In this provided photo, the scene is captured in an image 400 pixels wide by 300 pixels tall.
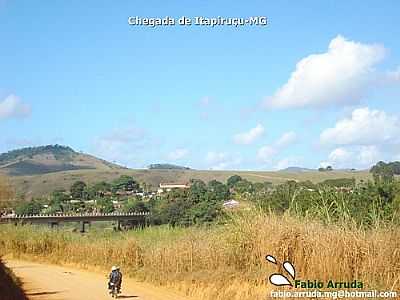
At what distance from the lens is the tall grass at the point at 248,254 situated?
36.0 ft

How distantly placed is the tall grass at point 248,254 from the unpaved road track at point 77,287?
0.62 metres

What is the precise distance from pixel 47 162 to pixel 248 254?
16340 cm

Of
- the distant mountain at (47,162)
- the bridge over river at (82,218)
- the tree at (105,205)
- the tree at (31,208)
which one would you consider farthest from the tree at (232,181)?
the distant mountain at (47,162)

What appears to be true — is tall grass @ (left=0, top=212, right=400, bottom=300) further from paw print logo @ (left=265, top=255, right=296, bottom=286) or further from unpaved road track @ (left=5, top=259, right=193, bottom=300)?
unpaved road track @ (left=5, top=259, right=193, bottom=300)

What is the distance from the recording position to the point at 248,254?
1473 cm

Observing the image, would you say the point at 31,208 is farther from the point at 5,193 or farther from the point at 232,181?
the point at 5,193

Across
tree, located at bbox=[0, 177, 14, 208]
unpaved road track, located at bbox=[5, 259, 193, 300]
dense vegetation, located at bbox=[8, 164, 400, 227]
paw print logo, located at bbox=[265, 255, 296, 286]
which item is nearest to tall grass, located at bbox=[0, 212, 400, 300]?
paw print logo, located at bbox=[265, 255, 296, 286]

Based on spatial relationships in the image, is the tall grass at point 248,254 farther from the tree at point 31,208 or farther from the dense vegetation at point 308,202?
the tree at point 31,208

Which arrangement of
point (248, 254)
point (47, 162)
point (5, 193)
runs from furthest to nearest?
point (47, 162)
point (5, 193)
point (248, 254)

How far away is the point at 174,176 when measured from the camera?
115312 mm

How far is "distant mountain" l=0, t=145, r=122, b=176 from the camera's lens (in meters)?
152

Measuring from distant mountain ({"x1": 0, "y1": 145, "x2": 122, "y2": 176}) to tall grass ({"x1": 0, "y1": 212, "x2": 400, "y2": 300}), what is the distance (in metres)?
123

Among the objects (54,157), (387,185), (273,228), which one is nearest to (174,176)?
(54,157)

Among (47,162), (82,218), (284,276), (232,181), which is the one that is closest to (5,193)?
(284,276)
